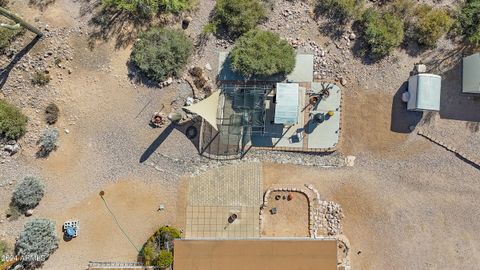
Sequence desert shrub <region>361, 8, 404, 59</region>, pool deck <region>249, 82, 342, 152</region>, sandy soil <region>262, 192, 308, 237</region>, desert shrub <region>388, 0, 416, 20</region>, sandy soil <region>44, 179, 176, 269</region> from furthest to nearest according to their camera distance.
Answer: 1. desert shrub <region>388, 0, 416, 20</region>
2. pool deck <region>249, 82, 342, 152</region>
3. desert shrub <region>361, 8, 404, 59</region>
4. sandy soil <region>262, 192, 308, 237</region>
5. sandy soil <region>44, 179, 176, 269</region>

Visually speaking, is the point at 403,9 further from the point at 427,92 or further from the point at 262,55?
the point at 262,55

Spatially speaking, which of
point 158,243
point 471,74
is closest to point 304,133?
point 471,74

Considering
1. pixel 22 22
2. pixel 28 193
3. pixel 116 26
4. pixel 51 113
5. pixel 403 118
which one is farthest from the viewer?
pixel 116 26

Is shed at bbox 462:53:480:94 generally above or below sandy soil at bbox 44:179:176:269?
above

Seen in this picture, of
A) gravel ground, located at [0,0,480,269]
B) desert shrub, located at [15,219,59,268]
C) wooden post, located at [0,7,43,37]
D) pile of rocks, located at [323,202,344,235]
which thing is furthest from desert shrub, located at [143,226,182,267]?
wooden post, located at [0,7,43,37]

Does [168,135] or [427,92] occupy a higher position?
[427,92]

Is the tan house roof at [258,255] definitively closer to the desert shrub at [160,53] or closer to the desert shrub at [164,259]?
the desert shrub at [164,259]

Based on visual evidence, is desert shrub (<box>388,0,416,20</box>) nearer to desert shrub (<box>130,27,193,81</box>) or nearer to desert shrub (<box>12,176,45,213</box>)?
Result: desert shrub (<box>130,27,193,81</box>)
